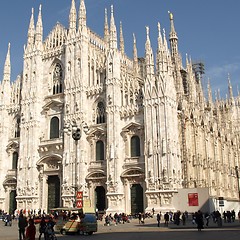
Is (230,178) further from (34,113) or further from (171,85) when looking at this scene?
(34,113)

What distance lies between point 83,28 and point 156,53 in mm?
11209

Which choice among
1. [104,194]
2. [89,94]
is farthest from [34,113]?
[104,194]

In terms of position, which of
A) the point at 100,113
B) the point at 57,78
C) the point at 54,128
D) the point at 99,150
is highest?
the point at 57,78

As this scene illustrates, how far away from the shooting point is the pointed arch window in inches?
1928

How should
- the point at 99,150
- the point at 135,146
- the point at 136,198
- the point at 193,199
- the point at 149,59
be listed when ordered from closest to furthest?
the point at 193,199, the point at 136,198, the point at 135,146, the point at 149,59, the point at 99,150

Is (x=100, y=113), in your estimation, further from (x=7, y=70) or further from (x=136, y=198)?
(x=7, y=70)

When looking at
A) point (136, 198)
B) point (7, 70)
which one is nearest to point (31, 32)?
point (7, 70)

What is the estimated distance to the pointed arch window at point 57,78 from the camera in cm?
4897

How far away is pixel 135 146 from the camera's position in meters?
41.5

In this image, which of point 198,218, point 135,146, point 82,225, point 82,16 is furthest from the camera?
point 82,16

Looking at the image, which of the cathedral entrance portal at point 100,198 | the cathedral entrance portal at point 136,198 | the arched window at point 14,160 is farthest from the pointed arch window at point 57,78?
the cathedral entrance portal at point 136,198

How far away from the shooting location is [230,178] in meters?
59.0

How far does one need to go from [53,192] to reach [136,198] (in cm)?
1125

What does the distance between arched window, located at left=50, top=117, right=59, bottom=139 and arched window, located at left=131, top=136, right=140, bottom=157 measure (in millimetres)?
10862
